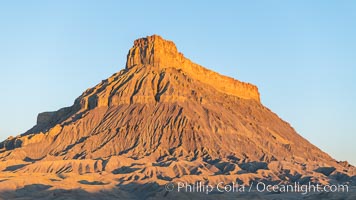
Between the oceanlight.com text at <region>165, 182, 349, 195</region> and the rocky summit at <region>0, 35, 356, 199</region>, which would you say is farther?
the rocky summit at <region>0, 35, 356, 199</region>

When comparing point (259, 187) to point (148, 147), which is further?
point (148, 147)

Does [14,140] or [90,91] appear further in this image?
[90,91]

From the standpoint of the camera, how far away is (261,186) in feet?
493

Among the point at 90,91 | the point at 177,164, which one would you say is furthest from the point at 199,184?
the point at 90,91

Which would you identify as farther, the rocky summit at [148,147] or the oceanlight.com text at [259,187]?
the rocky summit at [148,147]

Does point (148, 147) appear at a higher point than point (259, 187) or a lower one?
higher

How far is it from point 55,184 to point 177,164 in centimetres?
3460

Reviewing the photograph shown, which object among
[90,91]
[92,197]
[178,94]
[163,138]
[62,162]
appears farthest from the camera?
[90,91]

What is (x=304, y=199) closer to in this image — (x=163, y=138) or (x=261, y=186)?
(x=261, y=186)

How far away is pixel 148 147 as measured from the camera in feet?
553

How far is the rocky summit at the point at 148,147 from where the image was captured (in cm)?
14288

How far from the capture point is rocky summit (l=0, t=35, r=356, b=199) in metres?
143

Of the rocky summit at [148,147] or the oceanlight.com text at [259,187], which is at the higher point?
A: the rocky summit at [148,147]

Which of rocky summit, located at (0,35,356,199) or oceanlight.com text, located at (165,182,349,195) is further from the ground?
rocky summit, located at (0,35,356,199)
